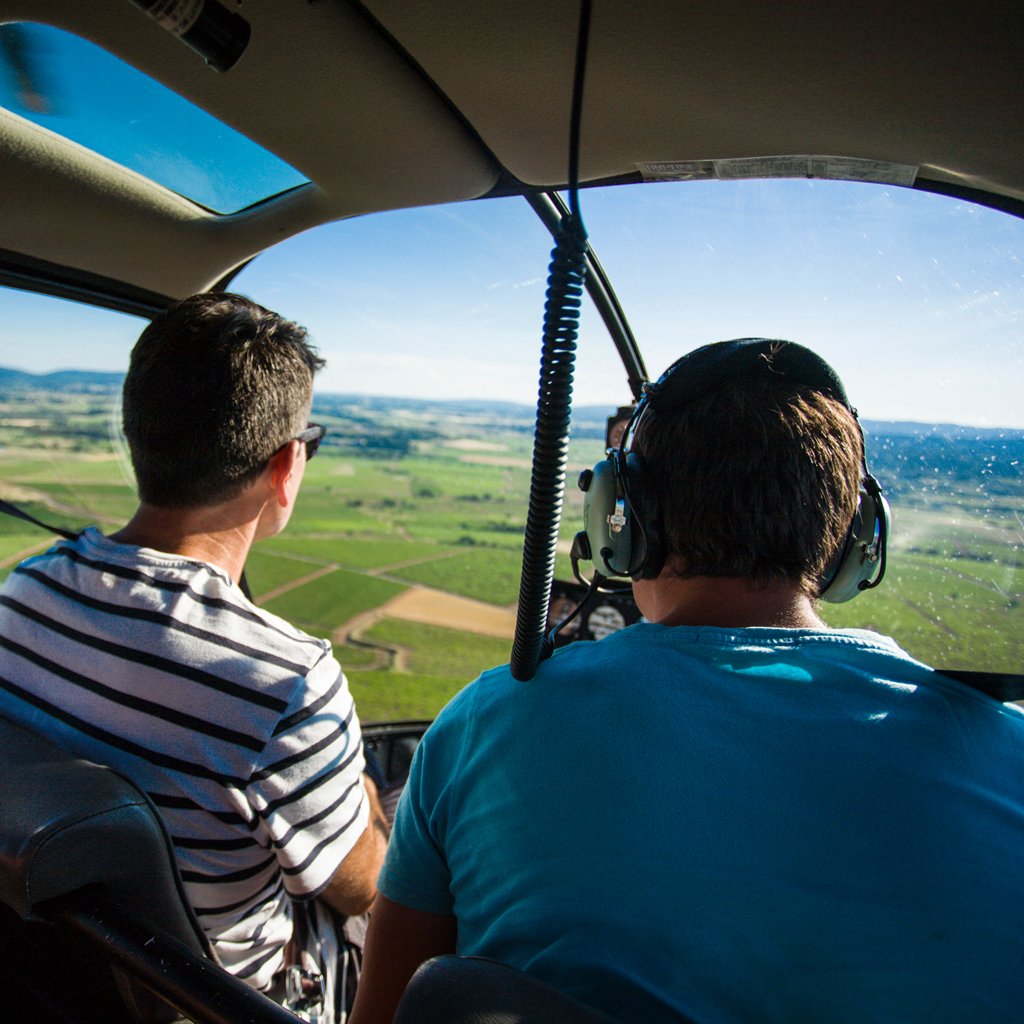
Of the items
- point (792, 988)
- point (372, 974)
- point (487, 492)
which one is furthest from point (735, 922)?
point (487, 492)

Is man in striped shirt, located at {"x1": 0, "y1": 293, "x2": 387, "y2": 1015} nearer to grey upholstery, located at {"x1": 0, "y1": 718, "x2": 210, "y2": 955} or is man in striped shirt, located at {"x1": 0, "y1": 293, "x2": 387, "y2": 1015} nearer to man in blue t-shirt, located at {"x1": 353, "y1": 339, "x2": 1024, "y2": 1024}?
grey upholstery, located at {"x1": 0, "y1": 718, "x2": 210, "y2": 955}

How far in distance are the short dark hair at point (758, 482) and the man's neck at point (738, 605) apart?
12 millimetres

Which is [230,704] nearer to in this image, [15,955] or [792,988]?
[15,955]

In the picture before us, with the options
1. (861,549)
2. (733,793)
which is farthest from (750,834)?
(861,549)

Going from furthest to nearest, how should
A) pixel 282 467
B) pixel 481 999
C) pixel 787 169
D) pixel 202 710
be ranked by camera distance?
pixel 282 467, pixel 787 169, pixel 202 710, pixel 481 999

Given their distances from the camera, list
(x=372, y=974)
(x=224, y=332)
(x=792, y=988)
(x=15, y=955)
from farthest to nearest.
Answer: (x=224, y=332)
(x=15, y=955)
(x=372, y=974)
(x=792, y=988)

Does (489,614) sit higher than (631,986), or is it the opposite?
(631,986)

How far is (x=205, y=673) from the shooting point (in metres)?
1.09

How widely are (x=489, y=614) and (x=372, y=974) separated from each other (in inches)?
224

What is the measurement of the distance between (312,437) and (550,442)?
0.83m

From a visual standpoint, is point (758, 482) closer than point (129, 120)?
Yes

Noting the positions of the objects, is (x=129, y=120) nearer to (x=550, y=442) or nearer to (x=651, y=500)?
(x=550, y=442)

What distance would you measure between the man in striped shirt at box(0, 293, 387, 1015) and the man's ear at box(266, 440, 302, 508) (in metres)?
0.04

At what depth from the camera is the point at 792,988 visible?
583 mm
